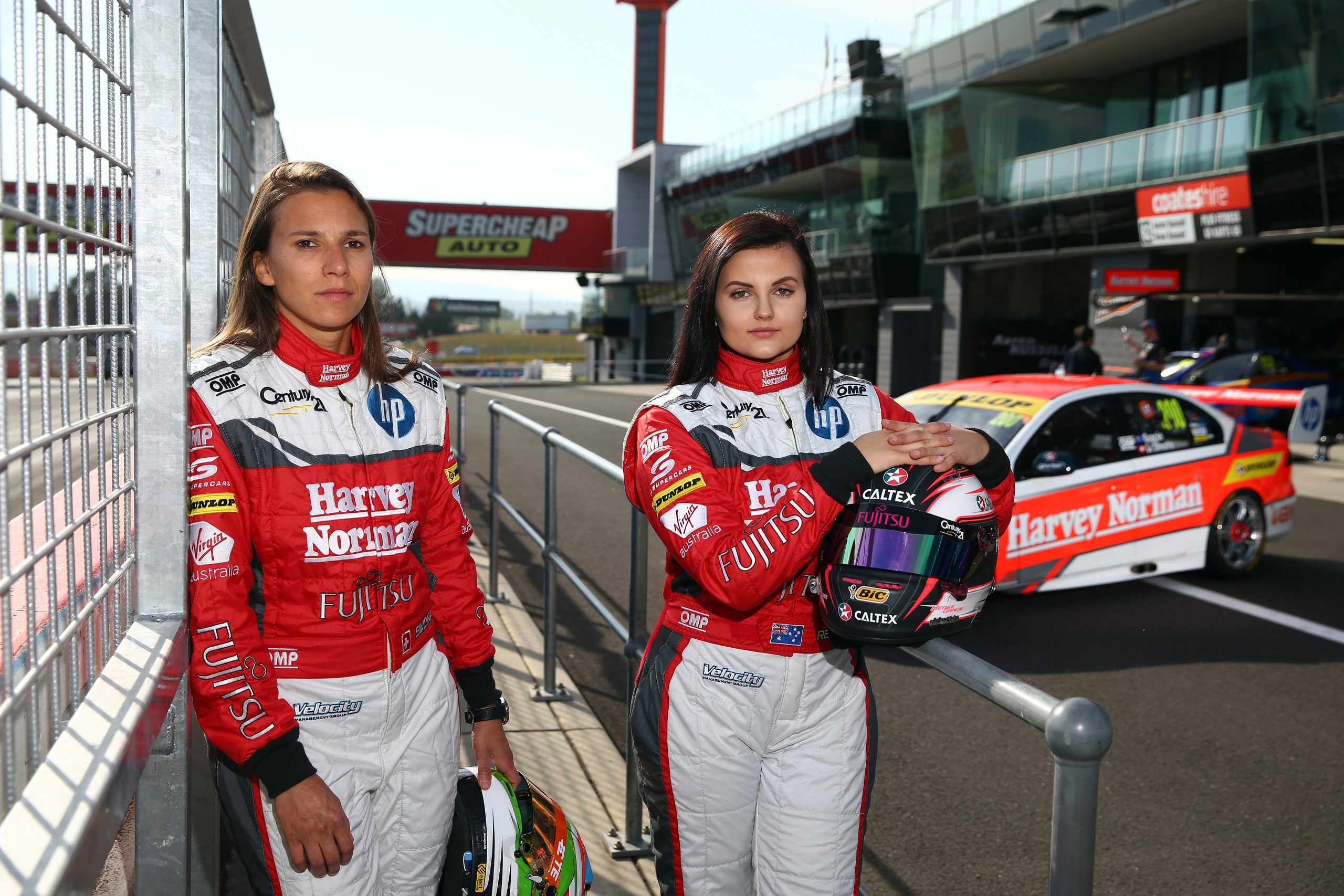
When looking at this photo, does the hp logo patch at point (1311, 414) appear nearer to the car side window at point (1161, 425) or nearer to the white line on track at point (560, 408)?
the car side window at point (1161, 425)

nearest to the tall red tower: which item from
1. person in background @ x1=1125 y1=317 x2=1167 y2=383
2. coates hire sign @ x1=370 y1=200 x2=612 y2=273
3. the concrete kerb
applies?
coates hire sign @ x1=370 y1=200 x2=612 y2=273

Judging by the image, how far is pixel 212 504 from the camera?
6.12ft

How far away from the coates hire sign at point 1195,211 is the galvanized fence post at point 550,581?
16732 millimetres

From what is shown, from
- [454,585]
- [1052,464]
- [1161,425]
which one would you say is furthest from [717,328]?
[1161,425]

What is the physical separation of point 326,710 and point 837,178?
110ft

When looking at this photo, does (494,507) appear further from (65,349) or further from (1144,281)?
(1144,281)

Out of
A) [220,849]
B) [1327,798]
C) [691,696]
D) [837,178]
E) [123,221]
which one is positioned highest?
[837,178]

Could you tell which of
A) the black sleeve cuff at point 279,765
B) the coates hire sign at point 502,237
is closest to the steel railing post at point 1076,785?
the black sleeve cuff at point 279,765

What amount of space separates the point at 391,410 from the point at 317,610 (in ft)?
1.36

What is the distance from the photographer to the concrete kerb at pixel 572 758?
134 inches

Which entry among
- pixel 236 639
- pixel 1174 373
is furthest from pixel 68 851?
pixel 1174 373

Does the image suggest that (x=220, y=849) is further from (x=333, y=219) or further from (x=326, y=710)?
(x=333, y=219)

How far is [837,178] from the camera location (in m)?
33.7

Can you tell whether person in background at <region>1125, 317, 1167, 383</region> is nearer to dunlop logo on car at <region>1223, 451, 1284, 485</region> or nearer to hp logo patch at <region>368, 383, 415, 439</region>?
dunlop logo on car at <region>1223, 451, 1284, 485</region>
